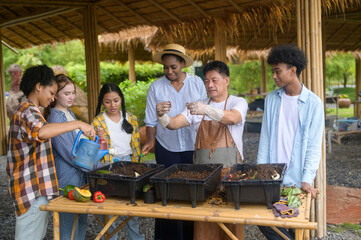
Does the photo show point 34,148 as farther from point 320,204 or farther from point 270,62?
point 320,204

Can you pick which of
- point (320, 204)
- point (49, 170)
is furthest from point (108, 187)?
point (320, 204)

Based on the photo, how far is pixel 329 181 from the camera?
18.5ft

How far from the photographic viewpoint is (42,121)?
2.23 meters

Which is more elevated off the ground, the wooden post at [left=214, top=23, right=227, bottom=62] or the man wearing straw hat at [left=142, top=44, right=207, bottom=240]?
the wooden post at [left=214, top=23, right=227, bottom=62]

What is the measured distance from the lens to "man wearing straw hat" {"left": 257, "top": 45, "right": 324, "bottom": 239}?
8.06ft

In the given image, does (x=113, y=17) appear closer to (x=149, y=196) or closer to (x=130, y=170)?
(x=130, y=170)

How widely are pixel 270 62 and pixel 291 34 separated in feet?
26.4

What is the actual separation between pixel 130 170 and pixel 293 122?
1.11 m

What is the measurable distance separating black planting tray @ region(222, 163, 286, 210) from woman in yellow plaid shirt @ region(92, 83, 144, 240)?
121 cm

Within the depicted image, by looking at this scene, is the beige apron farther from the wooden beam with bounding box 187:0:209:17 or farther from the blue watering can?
the wooden beam with bounding box 187:0:209:17

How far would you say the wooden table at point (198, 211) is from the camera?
1.88 meters

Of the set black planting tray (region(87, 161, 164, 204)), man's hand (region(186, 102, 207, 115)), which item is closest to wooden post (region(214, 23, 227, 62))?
man's hand (region(186, 102, 207, 115))

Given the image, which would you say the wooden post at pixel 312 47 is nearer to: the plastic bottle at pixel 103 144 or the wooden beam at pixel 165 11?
the plastic bottle at pixel 103 144

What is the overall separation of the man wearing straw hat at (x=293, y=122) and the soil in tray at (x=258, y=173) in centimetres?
28
